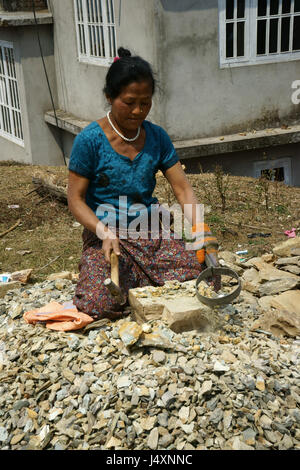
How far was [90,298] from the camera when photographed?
331 cm

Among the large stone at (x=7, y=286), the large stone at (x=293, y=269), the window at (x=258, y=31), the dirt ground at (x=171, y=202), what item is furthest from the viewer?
the window at (x=258, y=31)

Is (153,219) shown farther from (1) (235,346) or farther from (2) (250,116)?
(2) (250,116)

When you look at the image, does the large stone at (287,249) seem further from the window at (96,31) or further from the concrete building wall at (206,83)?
the window at (96,31)

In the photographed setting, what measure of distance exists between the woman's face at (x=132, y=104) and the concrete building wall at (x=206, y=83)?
415 centimetres

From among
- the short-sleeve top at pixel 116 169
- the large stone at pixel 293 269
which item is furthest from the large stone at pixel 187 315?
the large stone at pixel 293 269

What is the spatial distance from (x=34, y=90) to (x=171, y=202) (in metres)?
4.76

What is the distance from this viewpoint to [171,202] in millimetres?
6434

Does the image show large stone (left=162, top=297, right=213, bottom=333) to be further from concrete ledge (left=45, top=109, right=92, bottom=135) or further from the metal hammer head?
concrete ledge (left=45, top=109, right=92, bottom=135)

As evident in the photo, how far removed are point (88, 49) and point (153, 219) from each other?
5.98 metres

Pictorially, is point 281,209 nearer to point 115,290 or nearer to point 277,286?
point 277,286

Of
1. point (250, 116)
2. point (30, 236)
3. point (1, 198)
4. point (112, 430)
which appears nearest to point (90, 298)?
point (112, 430)

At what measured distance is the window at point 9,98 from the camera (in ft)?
34.7

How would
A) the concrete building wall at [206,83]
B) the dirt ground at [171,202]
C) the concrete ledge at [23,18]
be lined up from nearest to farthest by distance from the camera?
A: 1. the dirt ground at [171,202]
2. the concrete building wall at [206,83]
3. the concrete ledge at [23,18]

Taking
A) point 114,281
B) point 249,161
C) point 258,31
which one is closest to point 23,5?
point 258,31
